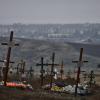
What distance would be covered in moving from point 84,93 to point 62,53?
105823 millimetres

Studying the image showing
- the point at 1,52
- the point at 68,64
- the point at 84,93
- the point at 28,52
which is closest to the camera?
the point at 84,93

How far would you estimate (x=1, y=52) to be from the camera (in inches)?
5295

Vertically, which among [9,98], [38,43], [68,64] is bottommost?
[9,98]

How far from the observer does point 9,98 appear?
20609mm

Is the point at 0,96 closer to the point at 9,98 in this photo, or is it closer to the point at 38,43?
the point at 9,98

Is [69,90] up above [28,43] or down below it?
below

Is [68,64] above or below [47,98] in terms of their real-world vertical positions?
above

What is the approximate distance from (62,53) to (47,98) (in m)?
124

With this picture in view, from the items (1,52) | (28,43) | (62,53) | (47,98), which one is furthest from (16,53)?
(47,98)

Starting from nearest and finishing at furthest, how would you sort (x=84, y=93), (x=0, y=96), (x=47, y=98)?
1. (x=0, y=96)
2. (x=47, y=98)
3. (x=84, y=93)

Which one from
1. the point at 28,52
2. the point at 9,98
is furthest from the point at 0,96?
the point at 28,52

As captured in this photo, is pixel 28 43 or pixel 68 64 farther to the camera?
pixel 28 43

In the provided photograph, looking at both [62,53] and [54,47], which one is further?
[54,47]

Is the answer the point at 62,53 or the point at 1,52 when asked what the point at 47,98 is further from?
the point at 62,53
